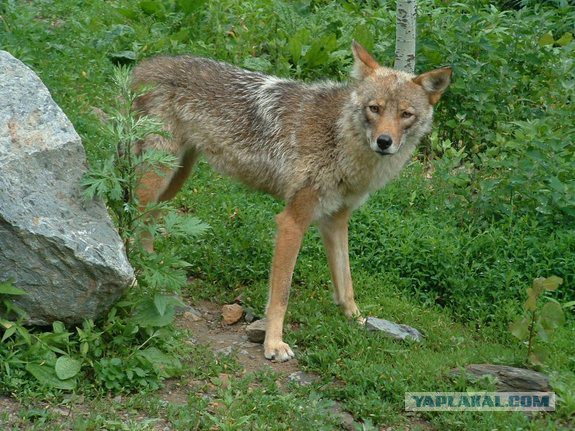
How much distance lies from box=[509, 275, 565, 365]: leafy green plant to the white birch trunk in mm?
3903

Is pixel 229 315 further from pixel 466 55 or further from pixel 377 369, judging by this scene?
pixel 466 55

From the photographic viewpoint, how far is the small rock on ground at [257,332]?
645cm

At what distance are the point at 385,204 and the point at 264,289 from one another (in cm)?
185

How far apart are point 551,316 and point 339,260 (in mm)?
1805

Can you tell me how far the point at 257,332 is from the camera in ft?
21.2

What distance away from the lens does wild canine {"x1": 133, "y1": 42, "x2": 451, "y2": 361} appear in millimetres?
6418

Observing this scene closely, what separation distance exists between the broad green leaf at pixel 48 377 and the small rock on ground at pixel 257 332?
5.29 feet

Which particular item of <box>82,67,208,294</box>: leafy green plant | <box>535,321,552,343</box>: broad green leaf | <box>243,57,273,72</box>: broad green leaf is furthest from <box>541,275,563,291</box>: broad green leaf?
<box>243,57,273,72</box>: broad green leaf

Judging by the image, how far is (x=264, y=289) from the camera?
7047mm

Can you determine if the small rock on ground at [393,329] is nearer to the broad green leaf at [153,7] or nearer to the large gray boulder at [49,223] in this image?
the large gray boulder at [49,223]

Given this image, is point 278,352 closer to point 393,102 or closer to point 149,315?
point 149,315

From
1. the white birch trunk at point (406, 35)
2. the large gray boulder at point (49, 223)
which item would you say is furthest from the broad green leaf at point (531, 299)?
the white birch trunk at point (406, 35)

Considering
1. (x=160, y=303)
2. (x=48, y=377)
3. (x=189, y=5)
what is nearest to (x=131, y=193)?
(x=160, y=303)

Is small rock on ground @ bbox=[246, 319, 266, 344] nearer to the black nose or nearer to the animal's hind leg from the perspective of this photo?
the animal's hind leg
